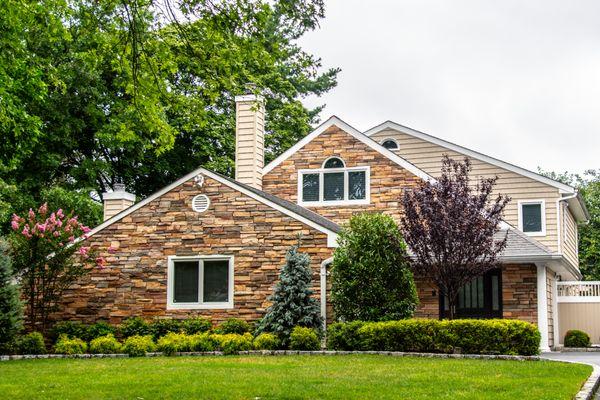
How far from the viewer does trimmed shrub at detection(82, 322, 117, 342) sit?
19.5 m

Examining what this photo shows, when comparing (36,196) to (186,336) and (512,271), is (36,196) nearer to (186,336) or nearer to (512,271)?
(186,336)

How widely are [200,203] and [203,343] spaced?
4.06 meters

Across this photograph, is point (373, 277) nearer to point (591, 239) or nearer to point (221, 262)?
point (221, 262)

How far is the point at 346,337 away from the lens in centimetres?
1747

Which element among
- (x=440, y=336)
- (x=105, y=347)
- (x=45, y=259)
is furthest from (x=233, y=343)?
(x=45, y=259)

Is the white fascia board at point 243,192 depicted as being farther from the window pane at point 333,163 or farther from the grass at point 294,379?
the window pane at point 333,163

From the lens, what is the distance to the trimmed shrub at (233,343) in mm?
17328

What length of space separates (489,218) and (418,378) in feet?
22.1

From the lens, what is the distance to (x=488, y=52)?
1945 centimetres

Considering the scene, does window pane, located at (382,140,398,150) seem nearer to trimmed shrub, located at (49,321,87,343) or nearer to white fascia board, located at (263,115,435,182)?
white fascia board, located at (263,115,435,182)

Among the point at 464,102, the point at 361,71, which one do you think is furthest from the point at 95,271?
the point at 464,102

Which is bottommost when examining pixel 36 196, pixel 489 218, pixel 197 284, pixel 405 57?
pixel 197 284

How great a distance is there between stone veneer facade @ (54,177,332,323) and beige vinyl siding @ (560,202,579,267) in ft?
33.3

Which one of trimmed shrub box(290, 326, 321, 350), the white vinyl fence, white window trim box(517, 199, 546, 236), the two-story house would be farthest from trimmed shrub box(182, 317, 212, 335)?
the white vinyl fence
